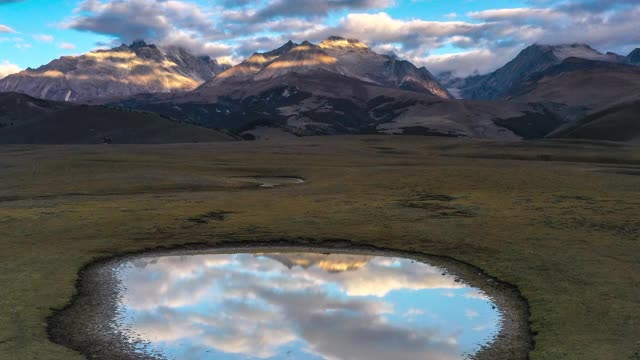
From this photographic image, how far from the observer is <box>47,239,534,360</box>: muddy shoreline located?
26.4m

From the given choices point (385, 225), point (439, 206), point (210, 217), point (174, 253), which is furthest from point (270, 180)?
point (174, 253)

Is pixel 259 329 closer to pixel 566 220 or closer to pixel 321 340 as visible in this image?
pixel 321 340

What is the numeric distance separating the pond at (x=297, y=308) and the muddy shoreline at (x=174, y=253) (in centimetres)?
55

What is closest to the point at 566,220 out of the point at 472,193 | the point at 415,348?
the point at 472,193

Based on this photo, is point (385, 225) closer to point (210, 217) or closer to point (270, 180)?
point (210, 217)

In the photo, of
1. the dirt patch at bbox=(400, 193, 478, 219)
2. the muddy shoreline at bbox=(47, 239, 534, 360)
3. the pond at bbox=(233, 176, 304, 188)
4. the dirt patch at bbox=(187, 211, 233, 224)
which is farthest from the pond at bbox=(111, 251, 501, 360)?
the pond at bbox=(233, 176, 304, 188)

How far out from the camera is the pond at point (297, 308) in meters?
27.5

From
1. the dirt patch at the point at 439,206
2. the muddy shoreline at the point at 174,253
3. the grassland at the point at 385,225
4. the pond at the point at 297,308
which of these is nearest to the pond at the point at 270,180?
the grassland at the point at 385,225

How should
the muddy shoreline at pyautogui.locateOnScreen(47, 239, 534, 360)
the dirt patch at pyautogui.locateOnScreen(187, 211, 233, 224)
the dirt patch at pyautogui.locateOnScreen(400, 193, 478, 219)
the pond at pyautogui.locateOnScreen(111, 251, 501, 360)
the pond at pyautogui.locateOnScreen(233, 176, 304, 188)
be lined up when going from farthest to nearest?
the pond at pyautogui.locateOnScreen(233, 176, 304, 188) < the dirt patch at pyautogui.locateOnScreen(400, 193, 478, 219) < the dirt patch at pyautogui.locateOnScreen(187, 211, 233, 224) < the pond at pyautogui.locateOnScreen(111, 251, 501, 360) < the muddy shoreline at pyautogui.locateOnScreen(47, 239, 534, 360)

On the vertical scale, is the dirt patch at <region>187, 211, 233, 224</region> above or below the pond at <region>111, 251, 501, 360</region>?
above

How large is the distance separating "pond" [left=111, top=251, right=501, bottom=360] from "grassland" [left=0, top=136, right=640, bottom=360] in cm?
336

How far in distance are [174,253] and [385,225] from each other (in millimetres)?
19726

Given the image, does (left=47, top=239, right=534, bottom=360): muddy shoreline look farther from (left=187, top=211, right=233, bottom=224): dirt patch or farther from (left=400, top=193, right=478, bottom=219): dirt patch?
(left=400, top=193, right=478, bottom=219): dirt patch

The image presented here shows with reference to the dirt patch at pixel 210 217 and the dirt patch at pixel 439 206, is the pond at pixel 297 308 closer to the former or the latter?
the dirt patch at pixel 210 217
